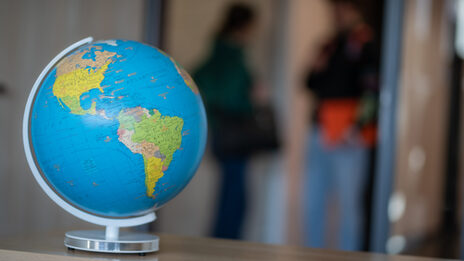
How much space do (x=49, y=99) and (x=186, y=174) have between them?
1.16 ft

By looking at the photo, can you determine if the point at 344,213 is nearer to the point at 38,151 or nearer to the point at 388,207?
the point at 388,207

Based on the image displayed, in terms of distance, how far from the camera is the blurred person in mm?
4941

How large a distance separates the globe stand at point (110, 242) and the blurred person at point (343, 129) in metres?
3.66

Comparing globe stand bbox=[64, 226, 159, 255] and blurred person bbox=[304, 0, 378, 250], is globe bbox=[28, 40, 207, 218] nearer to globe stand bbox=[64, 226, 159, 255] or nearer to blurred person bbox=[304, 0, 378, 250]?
globe stand bbox=[64, 226, 159, 255]

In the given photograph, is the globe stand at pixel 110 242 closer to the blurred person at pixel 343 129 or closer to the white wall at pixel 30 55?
→ the white wall at pixel 30 55

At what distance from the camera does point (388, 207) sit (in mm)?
3592

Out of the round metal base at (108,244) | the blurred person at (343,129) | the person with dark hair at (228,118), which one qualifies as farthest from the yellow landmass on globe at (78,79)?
the blurred person at (343,129)

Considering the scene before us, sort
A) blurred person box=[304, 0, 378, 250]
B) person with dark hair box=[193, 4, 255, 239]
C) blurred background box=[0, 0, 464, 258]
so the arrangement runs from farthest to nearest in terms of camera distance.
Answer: blurred person box=[304, 0, 378, 250]
person with dark hair box=[193, 4, 255, 239]
blurred background box=[0, 0, 464, 258]

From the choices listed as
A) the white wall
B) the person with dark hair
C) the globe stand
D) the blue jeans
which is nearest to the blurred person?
the blue jeans

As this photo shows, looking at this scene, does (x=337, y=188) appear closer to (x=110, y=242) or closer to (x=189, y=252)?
(x=189, y=252)

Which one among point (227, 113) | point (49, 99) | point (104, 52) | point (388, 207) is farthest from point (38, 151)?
point (227, 113)

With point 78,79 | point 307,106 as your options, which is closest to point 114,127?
point 78,79

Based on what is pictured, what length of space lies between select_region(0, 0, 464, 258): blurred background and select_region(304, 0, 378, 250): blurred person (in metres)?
0.01

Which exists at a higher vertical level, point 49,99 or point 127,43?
point 127,43
